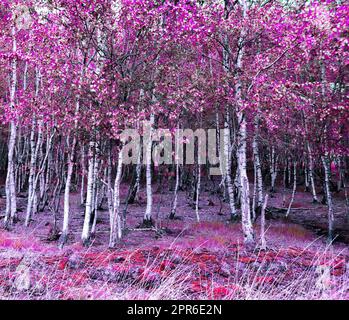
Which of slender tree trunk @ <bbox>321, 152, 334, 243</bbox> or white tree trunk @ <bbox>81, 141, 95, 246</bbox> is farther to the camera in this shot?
slender tree trunk @ <bbox>321, 152, 334, 243</bbox>

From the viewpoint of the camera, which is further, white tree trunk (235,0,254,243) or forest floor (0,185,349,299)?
white tree trunk (235,0,254,243)

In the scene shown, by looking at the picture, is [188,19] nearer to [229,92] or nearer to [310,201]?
[229,92]

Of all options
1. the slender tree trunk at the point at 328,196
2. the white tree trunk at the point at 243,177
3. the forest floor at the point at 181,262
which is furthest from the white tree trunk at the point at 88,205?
the slender tree trunk at the point at 328,196

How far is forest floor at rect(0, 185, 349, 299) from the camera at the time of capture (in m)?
7.25

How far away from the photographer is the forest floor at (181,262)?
23.8 feet

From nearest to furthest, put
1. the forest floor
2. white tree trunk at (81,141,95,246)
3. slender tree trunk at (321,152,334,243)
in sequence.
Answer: the forest floor < white tree trunk at (81,141,95,246) < slender tree trunk at (321,152,334,243)

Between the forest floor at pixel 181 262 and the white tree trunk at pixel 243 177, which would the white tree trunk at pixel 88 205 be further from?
the white tree trunk at pixel 243 177

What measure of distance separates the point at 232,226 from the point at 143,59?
9988mm

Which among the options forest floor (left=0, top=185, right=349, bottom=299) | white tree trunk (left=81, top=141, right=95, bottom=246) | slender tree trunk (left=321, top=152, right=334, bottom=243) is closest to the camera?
forest floor (left=0, top=185, right=349, bottom=299)

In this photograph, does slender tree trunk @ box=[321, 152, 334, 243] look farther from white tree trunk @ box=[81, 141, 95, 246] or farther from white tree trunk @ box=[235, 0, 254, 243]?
white tree trunk @ box=[81, 141, 95, 246]

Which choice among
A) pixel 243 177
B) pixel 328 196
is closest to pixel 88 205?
pixel 243 177

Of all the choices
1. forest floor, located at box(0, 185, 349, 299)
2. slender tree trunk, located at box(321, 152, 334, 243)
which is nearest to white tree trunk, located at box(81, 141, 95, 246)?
forest floor, located at box(0, 185, 349, 299)

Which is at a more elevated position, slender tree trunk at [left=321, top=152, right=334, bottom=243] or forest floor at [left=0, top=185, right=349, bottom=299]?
slender tree trunk at [left=321, top=152, right=334, bottom=243]
